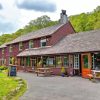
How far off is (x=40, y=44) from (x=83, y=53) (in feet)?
47.4

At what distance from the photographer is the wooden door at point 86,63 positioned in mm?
28188

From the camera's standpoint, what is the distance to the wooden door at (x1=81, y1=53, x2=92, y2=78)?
28.2 m

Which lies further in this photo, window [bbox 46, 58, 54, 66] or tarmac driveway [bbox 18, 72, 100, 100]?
window [bbox 46, 58, 54, 66]

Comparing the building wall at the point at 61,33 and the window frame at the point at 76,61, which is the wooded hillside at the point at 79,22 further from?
the window frame at the point at 76,61

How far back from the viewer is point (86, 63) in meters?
29.0

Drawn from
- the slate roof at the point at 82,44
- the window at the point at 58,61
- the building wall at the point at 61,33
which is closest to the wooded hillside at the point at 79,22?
the building wall at the point at 61,33

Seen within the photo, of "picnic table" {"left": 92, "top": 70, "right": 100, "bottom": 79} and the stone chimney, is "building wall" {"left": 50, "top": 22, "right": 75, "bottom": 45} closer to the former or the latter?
the stone chimney

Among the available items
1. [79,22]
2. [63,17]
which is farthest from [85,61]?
[79,22]

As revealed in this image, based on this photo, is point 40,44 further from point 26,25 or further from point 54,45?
point 26,25

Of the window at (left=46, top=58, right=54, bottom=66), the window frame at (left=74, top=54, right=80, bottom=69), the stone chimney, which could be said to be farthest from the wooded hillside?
the window frame at (left=74, top=54, right=80, bottom=69)

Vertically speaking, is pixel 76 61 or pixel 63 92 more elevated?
pixel 76 61

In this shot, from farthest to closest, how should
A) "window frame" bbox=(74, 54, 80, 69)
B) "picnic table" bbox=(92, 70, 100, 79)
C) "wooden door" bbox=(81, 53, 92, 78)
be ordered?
"window frame" bbox=(74, 54, 80, 69)
"wooden door" bbox=(81, 53, 92, 78)
"picnic table" bbox=(92, 70, 100, 79)

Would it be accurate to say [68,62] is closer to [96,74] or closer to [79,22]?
[96,74]

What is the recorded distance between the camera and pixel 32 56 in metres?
42.4
